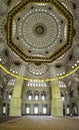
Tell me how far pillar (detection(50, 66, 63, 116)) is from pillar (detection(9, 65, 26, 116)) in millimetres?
8940

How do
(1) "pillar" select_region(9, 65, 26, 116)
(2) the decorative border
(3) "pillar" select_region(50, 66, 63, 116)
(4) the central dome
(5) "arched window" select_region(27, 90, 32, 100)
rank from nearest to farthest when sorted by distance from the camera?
(2) the decorative border < (4) the central dome < (1) "pillar" select_region(9, 65, 26, 116) < (3) "pillar" select_region(50, 66, 63, 116) < (5) "arched window" select_region(27, 90, 32, 100)

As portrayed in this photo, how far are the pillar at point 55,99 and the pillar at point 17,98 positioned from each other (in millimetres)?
8940

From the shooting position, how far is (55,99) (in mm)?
44562

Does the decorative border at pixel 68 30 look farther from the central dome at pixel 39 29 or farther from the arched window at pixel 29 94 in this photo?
the arched window at pixel 29 94

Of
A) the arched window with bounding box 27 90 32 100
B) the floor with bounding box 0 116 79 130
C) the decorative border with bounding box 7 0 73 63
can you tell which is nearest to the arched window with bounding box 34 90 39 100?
the arched window with bounding box 27 90 32 100

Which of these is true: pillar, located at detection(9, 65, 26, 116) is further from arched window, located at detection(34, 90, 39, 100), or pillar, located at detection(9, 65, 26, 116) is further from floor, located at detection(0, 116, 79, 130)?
floor, located at detection(0, 116, 79, 130)

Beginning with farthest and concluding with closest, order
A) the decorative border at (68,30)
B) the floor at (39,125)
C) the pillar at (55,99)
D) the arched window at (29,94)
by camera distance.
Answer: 1. the arched window at (29,94)
2. the pillar at (55,99)
3. the decorative border at (68,30)
4. the floor at (39,125)

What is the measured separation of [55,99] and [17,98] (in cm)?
1073

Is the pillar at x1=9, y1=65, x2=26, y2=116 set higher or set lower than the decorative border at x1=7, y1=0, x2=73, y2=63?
lower

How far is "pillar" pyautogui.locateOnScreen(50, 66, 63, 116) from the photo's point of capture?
142ft

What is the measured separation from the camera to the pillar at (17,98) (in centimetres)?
4297

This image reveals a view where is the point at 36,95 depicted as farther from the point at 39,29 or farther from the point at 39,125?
the point at 39,125

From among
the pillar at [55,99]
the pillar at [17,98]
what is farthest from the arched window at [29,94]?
the pillar at [55,99]

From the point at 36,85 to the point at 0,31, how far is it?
20.9 m
